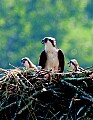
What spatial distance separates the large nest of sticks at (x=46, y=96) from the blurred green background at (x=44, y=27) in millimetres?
18495

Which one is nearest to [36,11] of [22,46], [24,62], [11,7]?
[11,7]

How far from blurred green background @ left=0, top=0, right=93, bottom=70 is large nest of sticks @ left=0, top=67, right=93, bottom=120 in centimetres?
1850

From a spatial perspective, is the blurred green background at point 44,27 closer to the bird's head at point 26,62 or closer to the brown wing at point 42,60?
the bird's head at point 26,62

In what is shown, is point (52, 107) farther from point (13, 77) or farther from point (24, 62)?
point (24, 62)

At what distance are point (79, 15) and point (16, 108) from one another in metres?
27.2

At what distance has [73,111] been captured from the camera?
8562 mm

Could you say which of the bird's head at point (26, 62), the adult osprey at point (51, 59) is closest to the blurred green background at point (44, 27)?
the bird's head at point (26, 62)

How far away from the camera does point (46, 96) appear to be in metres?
8.77

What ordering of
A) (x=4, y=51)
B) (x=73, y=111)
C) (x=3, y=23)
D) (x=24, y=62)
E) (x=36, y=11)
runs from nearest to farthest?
(x=73, y=111) → (x=24, y=62) → (x=4, y=51) → (x=3, y=23) → (x=36, y=11)

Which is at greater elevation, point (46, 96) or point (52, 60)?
point (52, 60)

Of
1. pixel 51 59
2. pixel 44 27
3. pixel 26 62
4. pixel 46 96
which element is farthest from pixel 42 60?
pixel 44 27

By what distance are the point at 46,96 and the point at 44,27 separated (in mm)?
24172

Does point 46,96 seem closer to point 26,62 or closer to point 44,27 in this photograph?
point 26,62

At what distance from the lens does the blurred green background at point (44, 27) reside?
1174 inches
